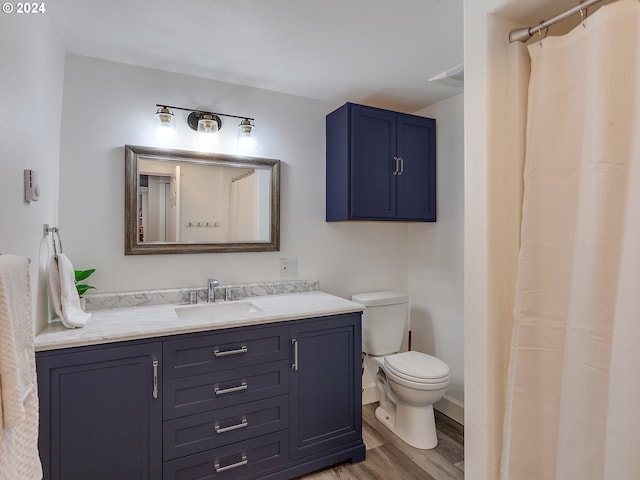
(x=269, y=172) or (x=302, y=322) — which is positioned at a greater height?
(x=269, y=172)

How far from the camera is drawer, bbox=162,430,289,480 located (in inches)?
64.7

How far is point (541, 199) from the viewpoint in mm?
1000

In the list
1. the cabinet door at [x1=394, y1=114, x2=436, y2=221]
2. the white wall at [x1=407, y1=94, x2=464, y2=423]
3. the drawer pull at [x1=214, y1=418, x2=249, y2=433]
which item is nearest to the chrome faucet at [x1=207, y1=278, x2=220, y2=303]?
the drawer pull at [x1=214, y1=418, x2=249, y2=433]

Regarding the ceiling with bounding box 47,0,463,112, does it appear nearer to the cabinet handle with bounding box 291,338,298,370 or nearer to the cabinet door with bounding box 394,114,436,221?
the cabinet door with bounding box 394,114,436,221

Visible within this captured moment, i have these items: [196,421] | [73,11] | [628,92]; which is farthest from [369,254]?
[73,11]

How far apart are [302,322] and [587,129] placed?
1486mm

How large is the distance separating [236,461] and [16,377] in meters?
1.36

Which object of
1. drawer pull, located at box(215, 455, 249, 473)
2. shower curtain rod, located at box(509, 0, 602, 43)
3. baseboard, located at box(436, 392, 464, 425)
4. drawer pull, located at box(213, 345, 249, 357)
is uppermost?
shower curtain rod, located at box(509, 0, 602, 43)

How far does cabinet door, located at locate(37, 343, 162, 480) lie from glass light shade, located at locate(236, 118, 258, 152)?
137 centimetres

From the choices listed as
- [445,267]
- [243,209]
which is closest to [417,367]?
[445,267]

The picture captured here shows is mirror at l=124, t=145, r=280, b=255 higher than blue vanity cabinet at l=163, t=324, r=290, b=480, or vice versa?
mirror at l=124, t=145, r=280, b=255

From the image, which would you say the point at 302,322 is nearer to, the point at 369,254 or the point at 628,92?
the point at 369,254

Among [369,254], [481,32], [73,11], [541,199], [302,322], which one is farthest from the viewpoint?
[369,254]

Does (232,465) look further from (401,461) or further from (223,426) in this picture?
(401,461)
